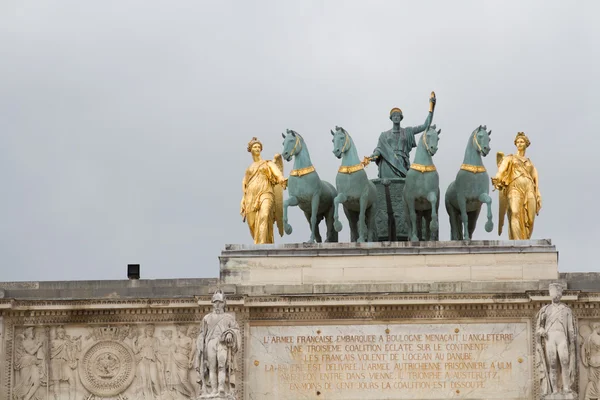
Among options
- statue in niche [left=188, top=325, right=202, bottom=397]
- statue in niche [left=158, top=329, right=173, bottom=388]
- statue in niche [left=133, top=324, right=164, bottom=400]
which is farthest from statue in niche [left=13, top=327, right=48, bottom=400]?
statue in niche [left=188, top=325, right=202, bottom=397]

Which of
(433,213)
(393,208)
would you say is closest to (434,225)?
(433,213)

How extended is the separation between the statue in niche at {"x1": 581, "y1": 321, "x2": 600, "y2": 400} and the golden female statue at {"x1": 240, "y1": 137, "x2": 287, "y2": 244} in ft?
25.2

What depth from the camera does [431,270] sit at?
51.9 m

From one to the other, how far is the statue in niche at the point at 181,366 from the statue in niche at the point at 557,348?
7.80m

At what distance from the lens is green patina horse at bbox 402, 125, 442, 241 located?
5291 cm

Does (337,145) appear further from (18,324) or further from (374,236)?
(18,324)

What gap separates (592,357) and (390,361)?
4.46 metres

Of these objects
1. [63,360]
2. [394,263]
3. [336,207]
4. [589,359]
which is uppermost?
[336,207]

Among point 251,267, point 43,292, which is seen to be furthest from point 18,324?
point 251,267

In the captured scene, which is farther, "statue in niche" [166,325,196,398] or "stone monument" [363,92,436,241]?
"stone monument" [363,92,436,241]

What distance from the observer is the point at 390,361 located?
51219 mm

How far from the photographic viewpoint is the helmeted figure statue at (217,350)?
49.9 metres

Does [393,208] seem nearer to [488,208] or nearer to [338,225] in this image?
[338,225]

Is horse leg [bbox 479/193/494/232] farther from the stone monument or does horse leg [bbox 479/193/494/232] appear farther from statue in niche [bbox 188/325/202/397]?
statue in niche [bbox 188/325/202/397]
